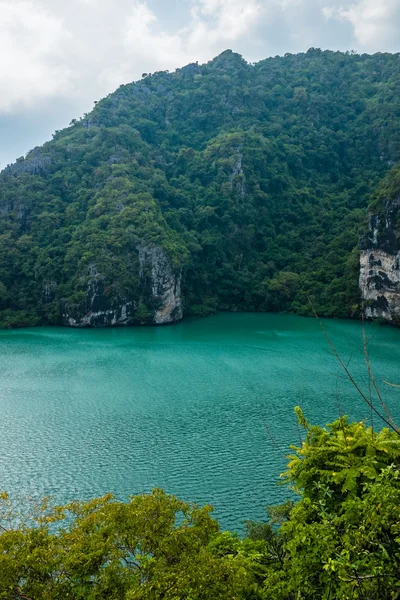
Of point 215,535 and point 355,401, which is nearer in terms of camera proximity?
point 215,535

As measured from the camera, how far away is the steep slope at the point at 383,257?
102 feet

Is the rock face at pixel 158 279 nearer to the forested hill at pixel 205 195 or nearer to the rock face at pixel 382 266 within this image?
the forested hill at pixel 205 195

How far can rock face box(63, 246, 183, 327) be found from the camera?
34.3m

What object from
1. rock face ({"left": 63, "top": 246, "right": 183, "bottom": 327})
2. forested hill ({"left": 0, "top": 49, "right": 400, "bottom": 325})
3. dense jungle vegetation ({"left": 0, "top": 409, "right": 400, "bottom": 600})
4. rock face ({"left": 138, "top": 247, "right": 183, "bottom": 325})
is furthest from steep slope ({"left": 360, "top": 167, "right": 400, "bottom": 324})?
dense jungle vegetation ({"left": 0, "top": 409, "right": 400, "bottom": 600})

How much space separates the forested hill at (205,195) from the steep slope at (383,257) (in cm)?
180

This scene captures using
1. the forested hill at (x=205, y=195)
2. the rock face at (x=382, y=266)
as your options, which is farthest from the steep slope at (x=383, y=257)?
the forested hill at (x=205, y=195)

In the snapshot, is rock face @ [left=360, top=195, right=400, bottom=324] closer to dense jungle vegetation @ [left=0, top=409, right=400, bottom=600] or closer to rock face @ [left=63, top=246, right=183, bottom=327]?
rock face @ [left=63, top=246, right=183, bottom=327]

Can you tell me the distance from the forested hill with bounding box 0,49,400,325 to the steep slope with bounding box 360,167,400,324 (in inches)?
71.0

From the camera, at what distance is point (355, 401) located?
16.5m

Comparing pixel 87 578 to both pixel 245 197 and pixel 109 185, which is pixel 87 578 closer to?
Answer: pixel 109 185

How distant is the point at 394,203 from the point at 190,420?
24.1 metres

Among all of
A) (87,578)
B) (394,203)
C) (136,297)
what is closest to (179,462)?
(87,578)

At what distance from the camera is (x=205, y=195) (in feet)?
153

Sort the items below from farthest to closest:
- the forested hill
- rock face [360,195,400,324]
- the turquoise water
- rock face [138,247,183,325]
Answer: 1. the forested hill
2. rock face [138,247,183,325]
3. rock face [360,195,400,324]
4. the turquoise water
